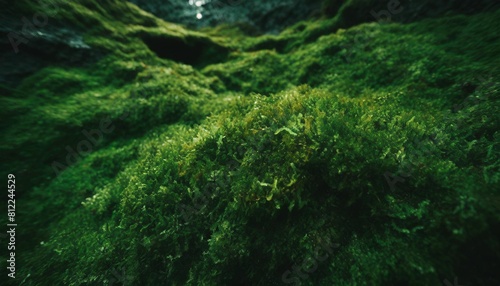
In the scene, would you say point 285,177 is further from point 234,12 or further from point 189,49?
point 234,12

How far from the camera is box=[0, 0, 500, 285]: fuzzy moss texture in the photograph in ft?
10.2

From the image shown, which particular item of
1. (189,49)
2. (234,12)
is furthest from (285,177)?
Answer: (234,12)

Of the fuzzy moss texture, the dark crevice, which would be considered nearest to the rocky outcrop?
the dark crevice

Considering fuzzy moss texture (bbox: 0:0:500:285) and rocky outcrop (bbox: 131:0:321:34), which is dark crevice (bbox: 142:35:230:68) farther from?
rocky outcrop (bbox: 131:0:321:34)

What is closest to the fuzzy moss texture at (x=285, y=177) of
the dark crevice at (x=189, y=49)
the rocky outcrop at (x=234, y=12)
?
the dark crevice at (x=189, y=49)

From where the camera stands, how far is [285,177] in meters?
3.84

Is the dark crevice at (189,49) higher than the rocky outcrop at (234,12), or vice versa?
the rocky outcrop at (234,12)

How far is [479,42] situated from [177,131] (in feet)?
25.0

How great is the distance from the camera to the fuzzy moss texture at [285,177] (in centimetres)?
309

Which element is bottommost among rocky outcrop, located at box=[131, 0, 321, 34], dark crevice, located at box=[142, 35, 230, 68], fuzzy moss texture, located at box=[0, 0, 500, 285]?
fuzzy moss texture, located at box=[0, 0, 500, 285]

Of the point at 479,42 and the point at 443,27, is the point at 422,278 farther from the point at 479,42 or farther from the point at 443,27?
the point at 443,27

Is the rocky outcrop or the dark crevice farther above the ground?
the rocky outcrop

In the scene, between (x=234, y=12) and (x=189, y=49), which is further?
(x=234, y=12)

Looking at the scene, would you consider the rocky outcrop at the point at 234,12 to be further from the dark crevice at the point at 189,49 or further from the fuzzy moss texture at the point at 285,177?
the fuzzy moss texture at the point at 285,177
